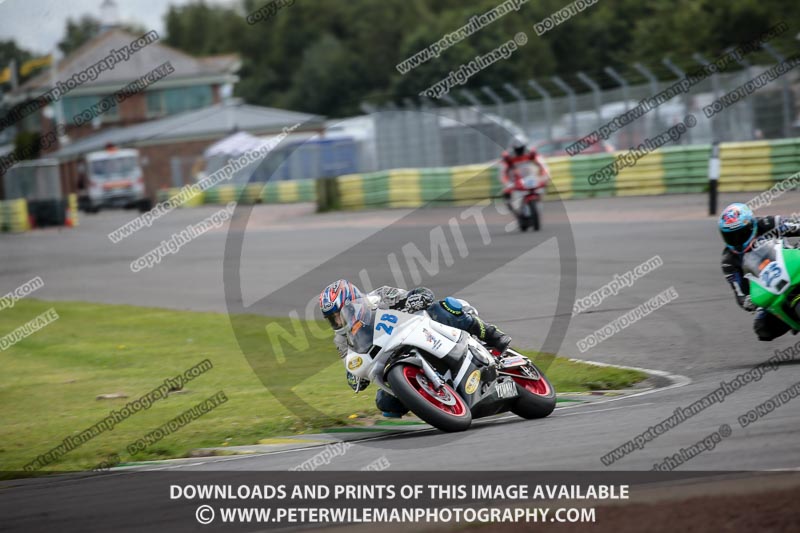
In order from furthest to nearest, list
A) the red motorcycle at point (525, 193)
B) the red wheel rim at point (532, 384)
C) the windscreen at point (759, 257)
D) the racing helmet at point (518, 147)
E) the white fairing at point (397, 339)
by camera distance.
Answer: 1. the racing helmet at point (518, 147)
2. the red motorcycle at point (525, 193)
3. the windscreen at point (759, 257)
4. the red wheel rim at point (532, 384)
5. the white fairing at point (397, 339)

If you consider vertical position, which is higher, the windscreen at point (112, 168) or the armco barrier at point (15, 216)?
the windscreen at point (112, 168)

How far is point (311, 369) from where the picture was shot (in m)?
11.9

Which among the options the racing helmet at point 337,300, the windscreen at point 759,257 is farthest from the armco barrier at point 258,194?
the racing helmet at point 337,300

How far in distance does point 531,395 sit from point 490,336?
21.7 inches

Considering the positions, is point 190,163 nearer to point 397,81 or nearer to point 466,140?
point 397,81

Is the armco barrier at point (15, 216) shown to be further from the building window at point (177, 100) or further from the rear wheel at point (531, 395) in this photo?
the rear wheel at point (531, 395)

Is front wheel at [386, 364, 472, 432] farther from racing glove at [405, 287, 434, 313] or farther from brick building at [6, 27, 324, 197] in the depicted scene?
brick building at [6, 27, 324, 197]

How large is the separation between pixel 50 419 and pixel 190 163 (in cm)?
5628

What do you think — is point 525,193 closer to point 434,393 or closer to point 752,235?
point 752,235

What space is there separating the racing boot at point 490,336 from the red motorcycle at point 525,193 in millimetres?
14386

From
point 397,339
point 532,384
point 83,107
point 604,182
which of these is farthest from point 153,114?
point 397,339

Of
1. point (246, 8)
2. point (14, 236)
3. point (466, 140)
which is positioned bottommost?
point (14, 236)

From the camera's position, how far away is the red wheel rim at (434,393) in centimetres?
745

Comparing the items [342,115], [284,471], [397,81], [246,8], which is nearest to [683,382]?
[284,471]
